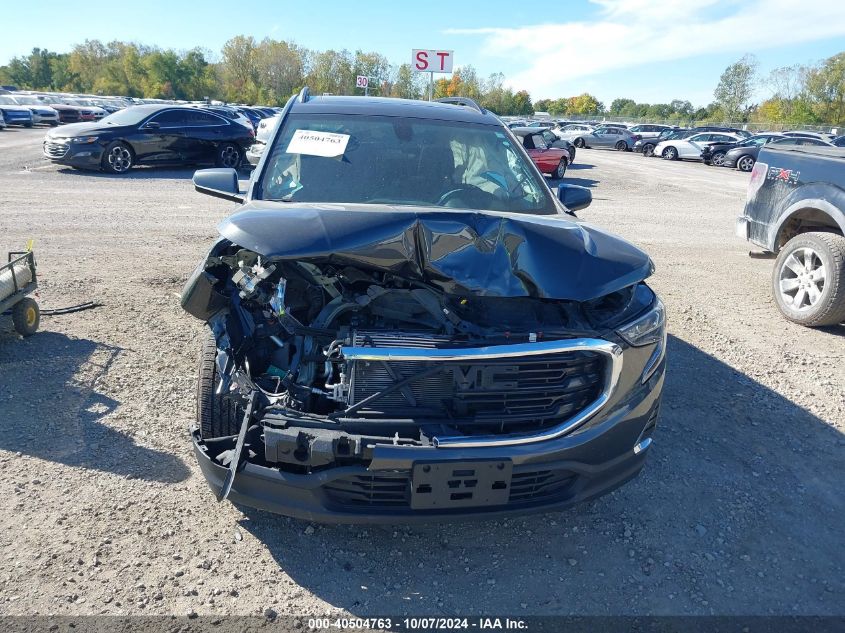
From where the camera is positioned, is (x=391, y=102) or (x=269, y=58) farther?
(x=269, y=58)

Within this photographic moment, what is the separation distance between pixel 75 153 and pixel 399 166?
1223 centimetres

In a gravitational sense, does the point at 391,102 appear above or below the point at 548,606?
above

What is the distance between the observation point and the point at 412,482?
2311 millimetres

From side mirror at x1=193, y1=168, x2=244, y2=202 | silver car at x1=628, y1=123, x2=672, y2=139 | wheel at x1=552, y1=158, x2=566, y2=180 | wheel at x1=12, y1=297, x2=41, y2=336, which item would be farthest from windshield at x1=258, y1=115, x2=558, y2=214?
silver car at x1=628, y1=123, x2=672, y2=139

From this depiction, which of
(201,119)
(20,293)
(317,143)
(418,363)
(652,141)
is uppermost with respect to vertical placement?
(317,143)

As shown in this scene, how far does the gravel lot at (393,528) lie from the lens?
250cm

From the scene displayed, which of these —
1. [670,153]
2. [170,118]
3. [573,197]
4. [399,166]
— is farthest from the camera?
[670,153]

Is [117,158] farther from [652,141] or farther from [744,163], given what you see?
[652,141]

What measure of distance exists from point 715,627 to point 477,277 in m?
1.69

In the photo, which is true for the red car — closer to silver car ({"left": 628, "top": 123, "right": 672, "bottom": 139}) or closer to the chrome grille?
the chrome grille

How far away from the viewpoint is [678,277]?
24.2ft

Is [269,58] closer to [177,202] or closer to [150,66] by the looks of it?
[150,66]

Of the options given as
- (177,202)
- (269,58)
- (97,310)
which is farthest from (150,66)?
(97,310)

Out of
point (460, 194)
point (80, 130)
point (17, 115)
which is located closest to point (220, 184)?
point (460, 194)
